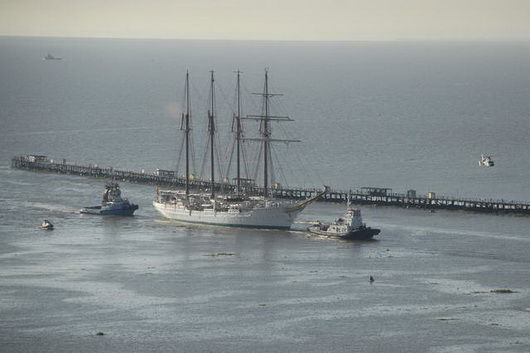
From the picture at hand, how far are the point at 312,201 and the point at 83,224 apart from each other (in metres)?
21.8

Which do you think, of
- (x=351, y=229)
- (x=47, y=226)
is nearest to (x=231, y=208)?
Result: (x=351, y=229)

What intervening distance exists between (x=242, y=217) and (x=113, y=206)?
12.6m

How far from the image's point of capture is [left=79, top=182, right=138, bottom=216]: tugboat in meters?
139

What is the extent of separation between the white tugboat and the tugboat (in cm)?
2096

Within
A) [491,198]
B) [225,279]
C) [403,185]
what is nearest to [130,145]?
[403,185]

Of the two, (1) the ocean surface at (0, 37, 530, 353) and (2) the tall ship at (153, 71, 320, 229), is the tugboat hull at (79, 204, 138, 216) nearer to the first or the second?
(1) the ocean surface at (0, 37, 530, 353)

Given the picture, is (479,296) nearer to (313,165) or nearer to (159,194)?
(159,194)

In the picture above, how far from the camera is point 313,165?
175250 millimetres

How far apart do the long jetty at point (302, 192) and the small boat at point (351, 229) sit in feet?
23.3

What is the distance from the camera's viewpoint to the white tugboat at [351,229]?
126312mm

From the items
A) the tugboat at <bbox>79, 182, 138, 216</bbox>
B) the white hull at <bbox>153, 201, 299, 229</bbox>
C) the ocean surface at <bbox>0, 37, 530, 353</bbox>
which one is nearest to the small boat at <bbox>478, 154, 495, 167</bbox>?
the ocean surface at <bbox>0, 37, 530, 353</bbox>

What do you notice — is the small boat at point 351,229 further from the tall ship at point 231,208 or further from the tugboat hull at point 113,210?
the tugboat hull at point 113,210

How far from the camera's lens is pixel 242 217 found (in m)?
136

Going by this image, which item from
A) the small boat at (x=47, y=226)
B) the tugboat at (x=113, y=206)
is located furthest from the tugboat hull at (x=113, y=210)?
the small boat at (x=47, y=226)
